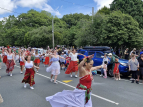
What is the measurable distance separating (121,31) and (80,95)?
14.1 meters

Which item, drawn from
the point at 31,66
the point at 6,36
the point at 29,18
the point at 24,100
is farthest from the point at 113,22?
the point at 6,36

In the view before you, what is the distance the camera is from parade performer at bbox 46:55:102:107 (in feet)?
11.8

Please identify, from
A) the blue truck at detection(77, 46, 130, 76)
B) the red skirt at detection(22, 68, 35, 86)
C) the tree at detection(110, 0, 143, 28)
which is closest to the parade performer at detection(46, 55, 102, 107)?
the red skirt at detection(22, 68, 35, 86)

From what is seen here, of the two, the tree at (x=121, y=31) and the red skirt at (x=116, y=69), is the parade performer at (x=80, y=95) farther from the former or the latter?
the tree at (x=121, y=31)

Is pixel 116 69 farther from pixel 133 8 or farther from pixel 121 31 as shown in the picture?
pixel 133 8

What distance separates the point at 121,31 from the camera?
16.2m

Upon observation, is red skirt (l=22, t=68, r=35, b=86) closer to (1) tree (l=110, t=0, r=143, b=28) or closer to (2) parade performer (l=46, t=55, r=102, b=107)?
(2) parade performer (l=46, t=55, r=102, b=107)

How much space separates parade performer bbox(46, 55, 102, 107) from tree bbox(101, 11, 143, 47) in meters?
13.6

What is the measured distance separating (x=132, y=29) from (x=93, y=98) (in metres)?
13.2

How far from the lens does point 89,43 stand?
19.9m

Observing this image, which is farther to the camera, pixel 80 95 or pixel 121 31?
pixel 121 31

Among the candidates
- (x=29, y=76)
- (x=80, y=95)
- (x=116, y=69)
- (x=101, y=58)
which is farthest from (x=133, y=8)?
(x=80, y=95)

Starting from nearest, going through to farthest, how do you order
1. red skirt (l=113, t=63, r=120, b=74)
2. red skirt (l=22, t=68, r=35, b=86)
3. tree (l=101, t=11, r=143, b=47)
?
1. red skirt (l=22, t=68, r=35, b=86)
2. red skirt (l=113, t=63, r=120, b=74)
3. tree (l=101, t=11, r=143, b=47)

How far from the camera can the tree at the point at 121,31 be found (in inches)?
648
